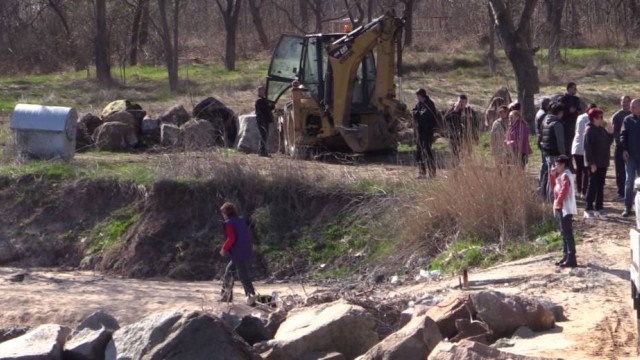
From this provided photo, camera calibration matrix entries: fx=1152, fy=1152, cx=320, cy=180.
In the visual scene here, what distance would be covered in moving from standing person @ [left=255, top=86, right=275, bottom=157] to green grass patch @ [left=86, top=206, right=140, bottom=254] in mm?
3502

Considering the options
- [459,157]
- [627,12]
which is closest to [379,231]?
[459,157]

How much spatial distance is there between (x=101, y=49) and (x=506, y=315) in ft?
96.9

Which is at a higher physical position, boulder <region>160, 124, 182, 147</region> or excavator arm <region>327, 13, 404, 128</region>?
excavator arm <region>327, 13, 404, 128</region>

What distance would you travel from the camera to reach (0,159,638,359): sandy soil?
420 inches

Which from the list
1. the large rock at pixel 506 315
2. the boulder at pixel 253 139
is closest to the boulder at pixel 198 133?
the boulder at pixel 253 139

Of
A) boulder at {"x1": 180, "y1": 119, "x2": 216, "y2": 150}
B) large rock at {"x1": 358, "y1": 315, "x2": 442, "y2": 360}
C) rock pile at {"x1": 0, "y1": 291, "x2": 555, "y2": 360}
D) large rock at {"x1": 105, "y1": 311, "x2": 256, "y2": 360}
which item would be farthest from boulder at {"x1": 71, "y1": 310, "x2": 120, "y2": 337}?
boulder at {"x1": 180, "y1": 119, "x2": 216, "y2": 150}

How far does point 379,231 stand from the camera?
55.5ft

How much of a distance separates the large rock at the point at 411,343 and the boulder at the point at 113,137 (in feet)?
46.6

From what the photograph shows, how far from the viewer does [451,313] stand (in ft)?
36.7

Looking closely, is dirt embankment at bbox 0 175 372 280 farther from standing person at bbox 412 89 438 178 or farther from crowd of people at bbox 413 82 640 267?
crowd of people at bbox 413 82 640 267

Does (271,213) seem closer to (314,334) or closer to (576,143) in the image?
(576,143)

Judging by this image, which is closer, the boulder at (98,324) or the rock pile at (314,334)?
the rock pile at (314,334)

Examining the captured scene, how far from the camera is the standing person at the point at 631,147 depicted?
15.2 m

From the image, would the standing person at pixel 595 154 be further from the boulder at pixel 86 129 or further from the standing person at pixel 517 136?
the boulder at pixel 86 129
